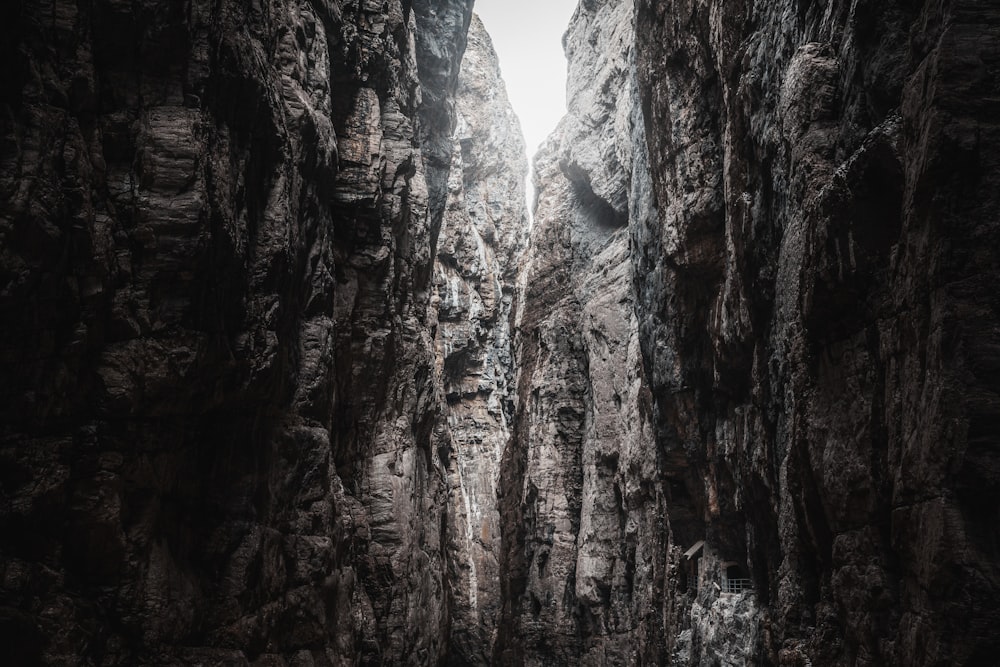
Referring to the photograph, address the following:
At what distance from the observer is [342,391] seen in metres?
16.7

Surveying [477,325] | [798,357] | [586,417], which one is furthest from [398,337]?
[477,325]

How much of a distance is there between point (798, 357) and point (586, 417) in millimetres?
19882

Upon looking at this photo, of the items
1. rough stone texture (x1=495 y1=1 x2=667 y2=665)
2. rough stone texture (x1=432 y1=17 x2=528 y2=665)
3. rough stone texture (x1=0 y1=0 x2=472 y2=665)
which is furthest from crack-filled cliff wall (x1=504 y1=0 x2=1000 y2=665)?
rough stone texture (x1=432 y1=17 x2=528 y2=665)

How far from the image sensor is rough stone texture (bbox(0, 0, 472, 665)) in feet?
22.7

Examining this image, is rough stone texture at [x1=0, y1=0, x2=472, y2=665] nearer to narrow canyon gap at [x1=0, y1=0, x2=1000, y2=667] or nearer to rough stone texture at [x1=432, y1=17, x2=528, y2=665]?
narrow canyon gap at [x1=0, y1=0, x2=1000, y2=667]

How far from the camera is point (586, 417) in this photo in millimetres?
29438

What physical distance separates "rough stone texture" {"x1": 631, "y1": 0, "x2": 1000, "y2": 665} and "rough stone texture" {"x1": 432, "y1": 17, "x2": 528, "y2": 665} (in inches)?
853

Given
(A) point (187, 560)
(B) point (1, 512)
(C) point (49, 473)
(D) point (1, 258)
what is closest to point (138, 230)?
(D) point (1, 258)

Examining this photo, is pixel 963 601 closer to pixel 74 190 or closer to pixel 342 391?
pixel 74 190

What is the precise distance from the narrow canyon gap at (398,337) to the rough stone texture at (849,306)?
0.14ft

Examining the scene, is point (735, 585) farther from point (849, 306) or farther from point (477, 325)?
point (477, 325)

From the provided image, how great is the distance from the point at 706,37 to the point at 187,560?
13222mm

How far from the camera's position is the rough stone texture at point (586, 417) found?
928 inches

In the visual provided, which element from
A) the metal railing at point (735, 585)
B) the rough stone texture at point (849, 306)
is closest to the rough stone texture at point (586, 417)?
the metal railing at point (735, 585)
